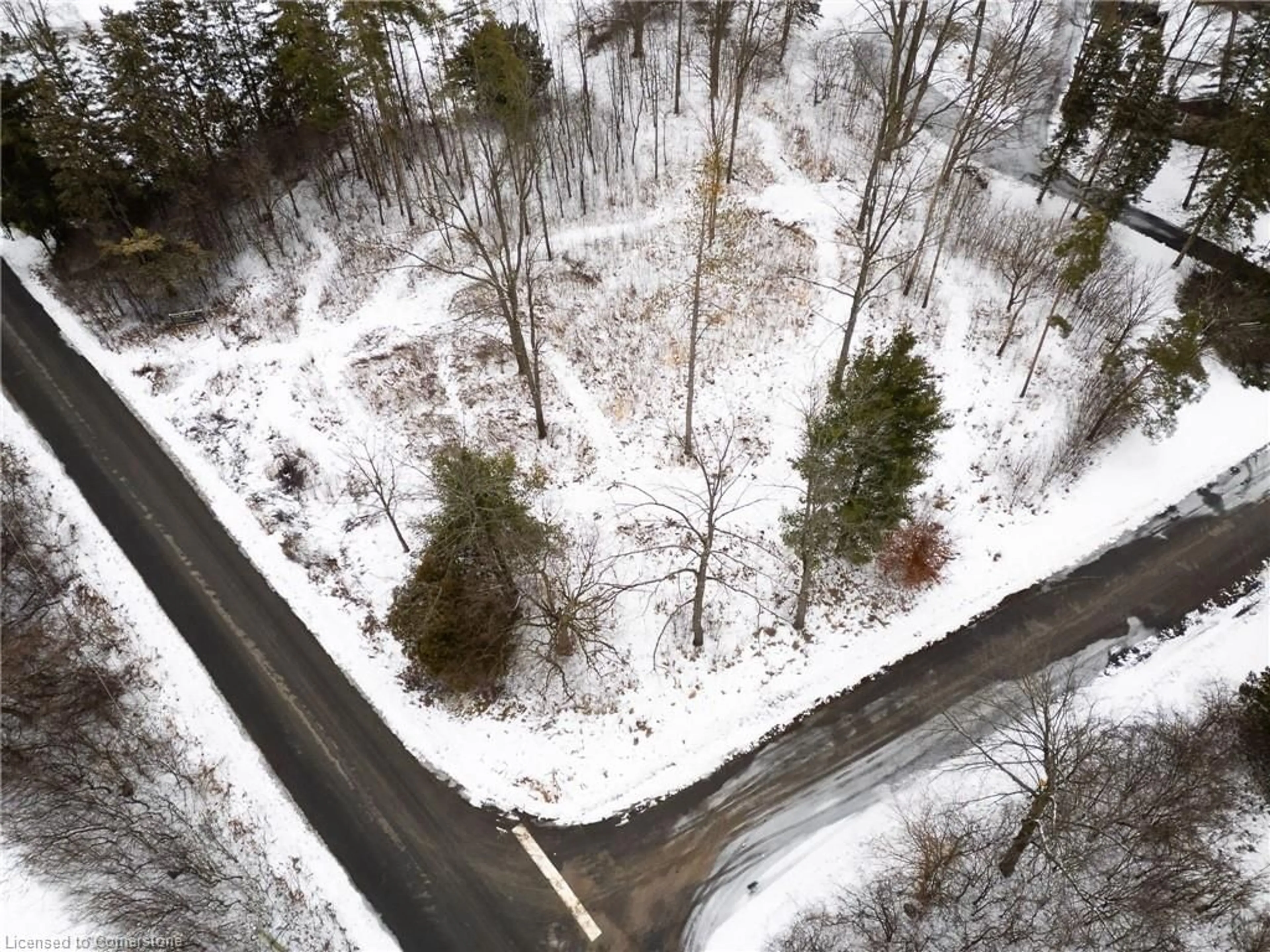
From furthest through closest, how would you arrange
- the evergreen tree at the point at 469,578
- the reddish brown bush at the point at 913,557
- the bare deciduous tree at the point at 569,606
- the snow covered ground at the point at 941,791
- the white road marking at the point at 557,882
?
the reddish brown bush at the point at 913,557 → the bare deciduous tree at the point at 569,606 → the evergreen tree at the point at 469,578 → the snow covered ground at the point at 941,791 → the white road marking at the point at 557,882

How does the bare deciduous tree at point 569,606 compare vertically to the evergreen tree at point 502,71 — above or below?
below

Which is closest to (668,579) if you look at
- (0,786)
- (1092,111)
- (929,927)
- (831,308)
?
(929,927)

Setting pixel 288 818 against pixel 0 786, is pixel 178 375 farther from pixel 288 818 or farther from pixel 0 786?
pixel 288 818

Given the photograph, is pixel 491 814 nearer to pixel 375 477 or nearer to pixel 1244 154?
pixel 375 477

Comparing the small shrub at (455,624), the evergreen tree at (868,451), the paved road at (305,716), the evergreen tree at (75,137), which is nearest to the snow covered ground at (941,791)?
the paved road at (305,716)

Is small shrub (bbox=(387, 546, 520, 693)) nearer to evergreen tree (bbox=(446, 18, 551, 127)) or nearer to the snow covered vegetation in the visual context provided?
the snow covered vegetation

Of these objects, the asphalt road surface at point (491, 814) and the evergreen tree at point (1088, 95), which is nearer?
the asphalt road surface at point (491, 814)

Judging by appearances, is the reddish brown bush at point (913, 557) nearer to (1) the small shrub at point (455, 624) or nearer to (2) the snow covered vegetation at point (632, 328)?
(2) the snow covered vegetation at point (632, 328)
